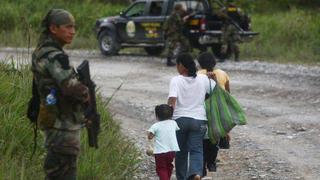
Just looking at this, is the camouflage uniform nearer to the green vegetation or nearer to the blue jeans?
the green vegetation

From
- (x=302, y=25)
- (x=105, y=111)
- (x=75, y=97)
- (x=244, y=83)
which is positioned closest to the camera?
(x=75, y=97)

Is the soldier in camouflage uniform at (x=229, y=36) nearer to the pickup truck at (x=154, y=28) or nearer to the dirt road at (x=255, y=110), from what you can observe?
the pickup truck at (x=154, y=28)

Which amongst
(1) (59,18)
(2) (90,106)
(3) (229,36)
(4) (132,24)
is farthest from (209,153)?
(4) (132,24)

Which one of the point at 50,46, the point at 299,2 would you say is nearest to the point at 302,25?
the point at 299,2

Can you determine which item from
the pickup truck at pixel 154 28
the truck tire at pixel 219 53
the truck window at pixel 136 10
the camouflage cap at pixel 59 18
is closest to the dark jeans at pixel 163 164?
the camouflage cap at pixel 59 18

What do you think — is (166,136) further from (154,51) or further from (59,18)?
(154,51)

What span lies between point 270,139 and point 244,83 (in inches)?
236

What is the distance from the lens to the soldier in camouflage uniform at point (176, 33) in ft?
63.2

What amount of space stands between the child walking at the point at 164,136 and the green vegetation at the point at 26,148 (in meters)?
0.37

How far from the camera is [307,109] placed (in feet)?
41.6

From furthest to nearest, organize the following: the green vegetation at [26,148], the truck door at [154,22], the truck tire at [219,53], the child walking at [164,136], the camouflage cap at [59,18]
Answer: the truck door at [154,22] < the truck tire at [219,53] < the child walking at [164,136] < the green vegetation at [26,148] < the camouflage cap at [59,18]

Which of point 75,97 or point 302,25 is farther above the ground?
point 75,97

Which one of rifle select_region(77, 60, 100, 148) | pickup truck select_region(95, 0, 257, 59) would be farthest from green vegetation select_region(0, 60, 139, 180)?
pickup truck select_region(95, 0, 257, 59)

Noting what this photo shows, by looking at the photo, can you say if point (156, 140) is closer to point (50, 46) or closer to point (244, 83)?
point (50, 46)
